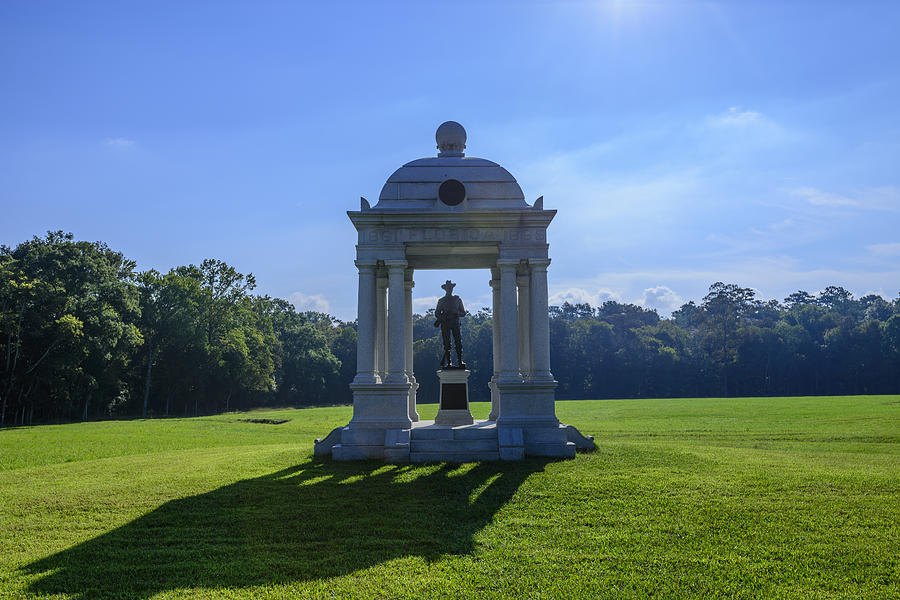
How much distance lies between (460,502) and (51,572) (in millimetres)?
6348

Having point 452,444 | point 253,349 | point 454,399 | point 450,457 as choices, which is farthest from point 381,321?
point 253,349

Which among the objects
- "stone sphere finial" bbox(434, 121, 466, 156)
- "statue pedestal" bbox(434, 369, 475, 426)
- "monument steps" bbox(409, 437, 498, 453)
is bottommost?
"monument steps" bbox(409, 437, 498, 453)

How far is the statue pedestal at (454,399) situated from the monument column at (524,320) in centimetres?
180

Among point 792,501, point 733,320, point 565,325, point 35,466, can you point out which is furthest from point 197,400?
point 733,320

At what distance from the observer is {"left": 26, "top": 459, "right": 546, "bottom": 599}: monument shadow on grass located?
7.74 m

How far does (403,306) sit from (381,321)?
234 centimetres

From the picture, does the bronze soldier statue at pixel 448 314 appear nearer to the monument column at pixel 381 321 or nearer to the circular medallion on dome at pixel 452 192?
the monument column at pixel 381 321

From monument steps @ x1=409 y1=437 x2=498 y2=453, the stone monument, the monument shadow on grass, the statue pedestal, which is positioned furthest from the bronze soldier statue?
the monument shadow on grass

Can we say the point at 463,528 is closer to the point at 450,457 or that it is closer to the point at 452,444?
the point at 450,457

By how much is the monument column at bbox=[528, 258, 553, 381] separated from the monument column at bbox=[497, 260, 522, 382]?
0.47m

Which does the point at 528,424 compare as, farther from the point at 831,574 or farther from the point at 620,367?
the point at 620,367

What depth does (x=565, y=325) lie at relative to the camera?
9225 cm

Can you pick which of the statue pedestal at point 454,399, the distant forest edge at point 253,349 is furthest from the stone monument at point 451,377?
the distant forest edge at point 253,349

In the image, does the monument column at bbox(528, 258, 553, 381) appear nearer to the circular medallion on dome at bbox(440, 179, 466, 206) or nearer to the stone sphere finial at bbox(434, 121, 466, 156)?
the circular medallion on dome at bbox(440, 179, 466, 206)
